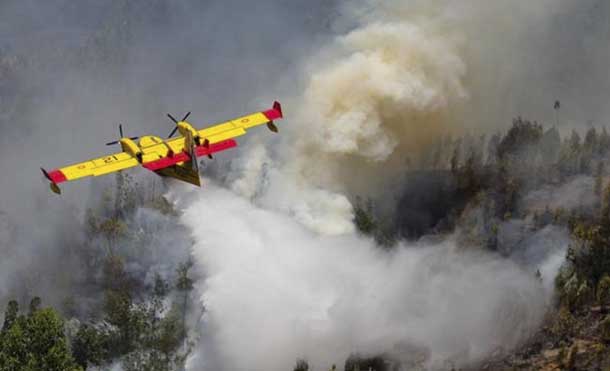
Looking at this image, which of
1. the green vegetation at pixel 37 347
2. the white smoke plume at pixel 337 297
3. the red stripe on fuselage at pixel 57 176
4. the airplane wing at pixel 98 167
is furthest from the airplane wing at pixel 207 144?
the green vegetation at pixel 37 347

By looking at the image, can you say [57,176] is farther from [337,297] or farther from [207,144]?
[337,297]

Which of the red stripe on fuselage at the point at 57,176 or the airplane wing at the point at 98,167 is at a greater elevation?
the airplane wing at the point at 98,167

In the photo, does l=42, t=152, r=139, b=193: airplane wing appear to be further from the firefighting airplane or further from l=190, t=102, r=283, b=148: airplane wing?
l=190, t=102, r=283, b=148: airplane wing

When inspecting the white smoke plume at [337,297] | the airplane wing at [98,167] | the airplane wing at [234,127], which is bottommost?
the white smoke plume at [337,297]

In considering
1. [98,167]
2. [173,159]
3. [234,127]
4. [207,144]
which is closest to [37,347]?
[98,167]

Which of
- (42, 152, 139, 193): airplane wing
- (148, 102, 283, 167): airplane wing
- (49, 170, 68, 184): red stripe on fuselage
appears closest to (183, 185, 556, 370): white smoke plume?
(148, 102, 283, 167): airplane wing

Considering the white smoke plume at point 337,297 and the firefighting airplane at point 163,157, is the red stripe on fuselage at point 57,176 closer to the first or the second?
the firefighting airplane at point 163,157

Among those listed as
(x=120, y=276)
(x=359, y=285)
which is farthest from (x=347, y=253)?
(x=120, y=276)

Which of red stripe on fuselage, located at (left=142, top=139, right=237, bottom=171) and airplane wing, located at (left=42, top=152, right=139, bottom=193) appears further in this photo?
red stripe on fuselage, located at (left=142, top=139, right=237, bottom=171)

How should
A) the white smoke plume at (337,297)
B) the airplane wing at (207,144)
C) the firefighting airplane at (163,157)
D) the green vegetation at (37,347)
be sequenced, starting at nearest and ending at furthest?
the firefighting airplane at (163,157)
the airplane wing at (207,144)
the green vegetation at (37,347)
the white smoke plume at (337,297)

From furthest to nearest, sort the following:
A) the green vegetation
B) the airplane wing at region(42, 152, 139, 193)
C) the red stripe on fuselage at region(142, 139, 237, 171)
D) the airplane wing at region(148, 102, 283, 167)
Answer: the green vegetation, the airplane wing at region(148, 102, 283, 167), the red stripe on fuselage at region(142, 139, 237, 171), the airplane wing at region(42, 152, 139, 193)

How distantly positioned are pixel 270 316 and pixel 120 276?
5131 centimetres

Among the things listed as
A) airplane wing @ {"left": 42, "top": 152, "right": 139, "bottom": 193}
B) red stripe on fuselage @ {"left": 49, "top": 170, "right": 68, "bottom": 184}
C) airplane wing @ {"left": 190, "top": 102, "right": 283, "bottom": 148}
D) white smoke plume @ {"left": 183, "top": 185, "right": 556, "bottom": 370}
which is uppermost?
airplane wing @ {"left": 190, "top": 102, "right": 283, "bottom": 148}

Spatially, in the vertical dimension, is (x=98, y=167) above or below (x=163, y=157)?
above
